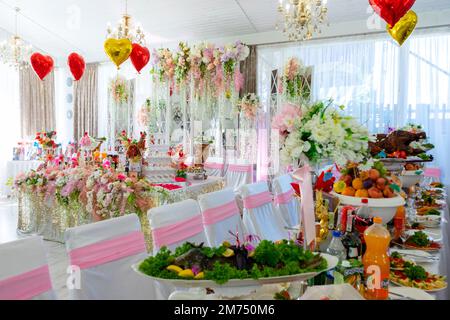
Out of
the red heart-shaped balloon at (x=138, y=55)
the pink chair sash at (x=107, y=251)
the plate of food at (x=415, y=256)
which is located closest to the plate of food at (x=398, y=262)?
the plate of food at (x=415, y=256)

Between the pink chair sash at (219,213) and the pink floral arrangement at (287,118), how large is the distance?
2.75 feet

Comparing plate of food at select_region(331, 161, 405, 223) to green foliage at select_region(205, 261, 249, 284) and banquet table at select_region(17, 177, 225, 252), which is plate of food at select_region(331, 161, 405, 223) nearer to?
green foliage at select_region(205, 261, 249, 284)

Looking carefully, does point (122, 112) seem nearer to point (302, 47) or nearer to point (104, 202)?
point (302, 47)

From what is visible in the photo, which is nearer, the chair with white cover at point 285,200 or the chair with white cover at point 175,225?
the chair with white cover at point 175,225

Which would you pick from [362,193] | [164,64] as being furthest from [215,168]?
[362,193]

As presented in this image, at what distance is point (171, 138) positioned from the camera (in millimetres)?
7734

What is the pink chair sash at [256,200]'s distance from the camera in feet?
9.66

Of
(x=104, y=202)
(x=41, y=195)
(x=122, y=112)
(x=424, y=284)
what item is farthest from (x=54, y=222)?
(x=122, y=112)

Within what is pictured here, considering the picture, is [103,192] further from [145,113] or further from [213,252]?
[145,113]

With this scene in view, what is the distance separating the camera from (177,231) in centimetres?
200

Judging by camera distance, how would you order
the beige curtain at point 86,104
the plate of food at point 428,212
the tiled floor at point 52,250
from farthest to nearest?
the beige curtain at point 86,104 < the tiled floor at point 52,250 < the plate of food at point 428,212

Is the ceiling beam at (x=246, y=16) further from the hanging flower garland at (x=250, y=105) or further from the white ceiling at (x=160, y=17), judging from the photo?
the hanging flower garland at (x=250, y=105)

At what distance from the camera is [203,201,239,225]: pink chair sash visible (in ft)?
7.84

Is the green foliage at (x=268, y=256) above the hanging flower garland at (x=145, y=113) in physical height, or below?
below
